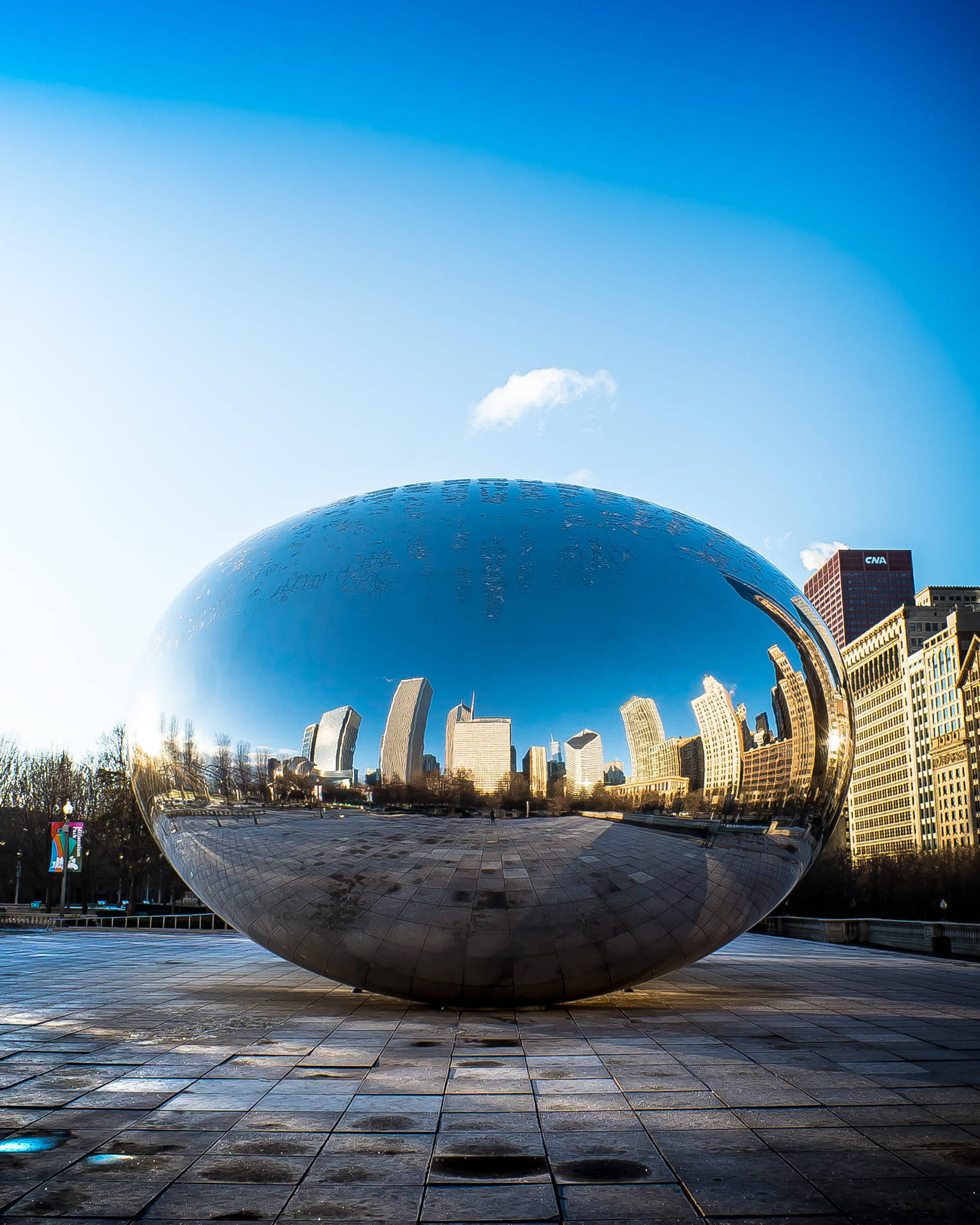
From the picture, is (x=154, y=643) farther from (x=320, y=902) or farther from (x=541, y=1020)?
(x=541, y=1020)

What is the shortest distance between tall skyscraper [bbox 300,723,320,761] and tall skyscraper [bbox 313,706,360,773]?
26 mm

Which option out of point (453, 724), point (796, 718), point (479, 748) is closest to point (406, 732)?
point (453, 724)

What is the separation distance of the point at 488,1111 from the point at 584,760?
2.98 meters

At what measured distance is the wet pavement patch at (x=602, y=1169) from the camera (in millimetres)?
4684

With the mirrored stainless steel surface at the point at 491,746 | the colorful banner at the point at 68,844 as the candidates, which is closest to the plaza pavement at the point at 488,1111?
the mirrored stainless steel surface at the point at 491,746

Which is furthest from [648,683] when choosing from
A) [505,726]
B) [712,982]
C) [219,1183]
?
[712,982]

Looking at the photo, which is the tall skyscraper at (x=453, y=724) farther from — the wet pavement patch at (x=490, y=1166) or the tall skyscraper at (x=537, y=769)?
the wet pavement patch at (x=490, y=1166)

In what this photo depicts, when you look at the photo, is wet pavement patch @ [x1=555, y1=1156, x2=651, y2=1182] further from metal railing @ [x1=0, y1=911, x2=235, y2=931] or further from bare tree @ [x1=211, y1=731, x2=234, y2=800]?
metal railing @ [x1=0, y1=911, x2=235, y2=931]

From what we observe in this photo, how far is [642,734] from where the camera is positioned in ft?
27.0

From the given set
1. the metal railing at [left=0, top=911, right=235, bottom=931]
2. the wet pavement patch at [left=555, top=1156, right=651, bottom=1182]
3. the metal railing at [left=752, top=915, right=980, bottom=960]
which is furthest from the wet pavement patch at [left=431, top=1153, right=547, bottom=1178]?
the metal railing at [left=0, top=911, right=235, bottom=931]

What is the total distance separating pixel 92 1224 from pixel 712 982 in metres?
10.7

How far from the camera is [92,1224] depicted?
407 centimetres

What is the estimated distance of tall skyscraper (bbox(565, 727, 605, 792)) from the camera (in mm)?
8102

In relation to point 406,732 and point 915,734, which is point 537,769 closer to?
point 406,732
